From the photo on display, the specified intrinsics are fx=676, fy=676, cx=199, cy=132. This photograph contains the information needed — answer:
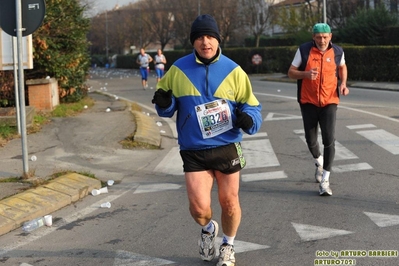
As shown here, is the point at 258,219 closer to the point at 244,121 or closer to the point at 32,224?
the point at 244,121

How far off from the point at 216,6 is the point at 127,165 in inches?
2094

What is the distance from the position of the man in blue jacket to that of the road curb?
2.37 metres

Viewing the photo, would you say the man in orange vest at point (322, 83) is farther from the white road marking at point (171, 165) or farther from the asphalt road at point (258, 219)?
the white road marking at point (171, 165)

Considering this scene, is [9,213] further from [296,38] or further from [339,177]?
[296,38]

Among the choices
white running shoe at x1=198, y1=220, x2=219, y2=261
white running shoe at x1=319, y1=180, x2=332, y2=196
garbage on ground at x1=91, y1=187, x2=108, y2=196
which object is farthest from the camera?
garbage on ground at x1=91, y1=187, x2=108, y2=196

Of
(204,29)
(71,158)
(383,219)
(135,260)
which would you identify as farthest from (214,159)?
(71,158)

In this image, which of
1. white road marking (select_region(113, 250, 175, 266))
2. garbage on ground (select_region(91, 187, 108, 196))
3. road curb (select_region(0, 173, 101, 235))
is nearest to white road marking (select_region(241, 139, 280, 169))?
garbage on ground (select_region(91, 187, 108, 196))

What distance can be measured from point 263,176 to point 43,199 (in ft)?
9.75

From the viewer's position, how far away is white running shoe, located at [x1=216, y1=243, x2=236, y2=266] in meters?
5.02

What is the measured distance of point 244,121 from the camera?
4.81m

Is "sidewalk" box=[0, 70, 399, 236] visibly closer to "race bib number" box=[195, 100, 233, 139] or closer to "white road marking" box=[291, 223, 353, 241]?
"race bib number" box=[195, 100, 233, 139]

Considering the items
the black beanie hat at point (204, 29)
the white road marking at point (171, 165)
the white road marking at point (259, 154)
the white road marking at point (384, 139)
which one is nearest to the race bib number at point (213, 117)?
the black beanie hat at point (204, 29)

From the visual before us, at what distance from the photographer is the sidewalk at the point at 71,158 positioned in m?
7.18

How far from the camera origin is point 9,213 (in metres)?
6.73
